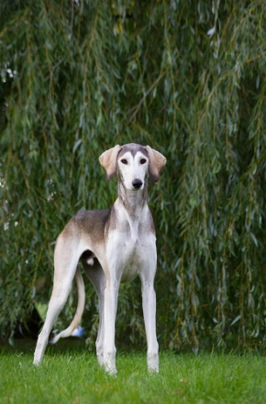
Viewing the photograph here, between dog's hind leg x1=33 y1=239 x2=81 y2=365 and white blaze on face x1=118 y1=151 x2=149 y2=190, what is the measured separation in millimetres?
1035

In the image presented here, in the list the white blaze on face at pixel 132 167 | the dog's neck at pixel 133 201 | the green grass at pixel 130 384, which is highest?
the white blaze on face at pixel 132 167

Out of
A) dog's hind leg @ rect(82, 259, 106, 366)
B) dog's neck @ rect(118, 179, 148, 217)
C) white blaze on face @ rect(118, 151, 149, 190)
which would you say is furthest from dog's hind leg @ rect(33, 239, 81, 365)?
white blaze on face @ rect(118, 151, 149, 190)

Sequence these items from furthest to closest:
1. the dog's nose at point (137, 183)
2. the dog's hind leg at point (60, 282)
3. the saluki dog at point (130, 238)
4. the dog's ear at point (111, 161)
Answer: the dog's hind leg at point (60, 282), the dog's ear at point (111, 161), the saluki dog at point (130, 238), the dog's nose at point (137, 183)

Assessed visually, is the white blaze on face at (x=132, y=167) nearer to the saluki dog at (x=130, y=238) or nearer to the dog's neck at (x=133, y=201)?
the saluki dog at (x=130, y=238)

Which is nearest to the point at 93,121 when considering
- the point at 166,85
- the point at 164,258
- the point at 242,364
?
the point at 166,85

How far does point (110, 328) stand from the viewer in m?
5.99

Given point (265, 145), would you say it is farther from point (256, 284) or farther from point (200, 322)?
point (200, 322)

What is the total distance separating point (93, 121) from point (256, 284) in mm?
2083

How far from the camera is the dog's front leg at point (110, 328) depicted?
5932 mm

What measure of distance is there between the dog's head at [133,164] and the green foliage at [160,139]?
5.25 feet

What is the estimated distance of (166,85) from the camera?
26.2 feet

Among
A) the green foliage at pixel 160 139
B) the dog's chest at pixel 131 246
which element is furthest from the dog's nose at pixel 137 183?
the green foliage at pixel 160 139

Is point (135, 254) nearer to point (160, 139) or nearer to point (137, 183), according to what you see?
point (137, 183)

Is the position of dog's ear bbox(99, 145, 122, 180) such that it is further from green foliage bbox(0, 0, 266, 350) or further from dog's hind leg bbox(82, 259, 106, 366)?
green foliage bbox(0, 0, 266, 350)
